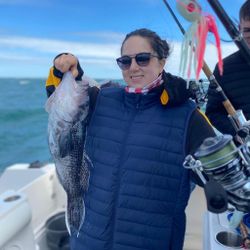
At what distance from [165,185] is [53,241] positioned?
2.17 m

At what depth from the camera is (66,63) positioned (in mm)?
1837

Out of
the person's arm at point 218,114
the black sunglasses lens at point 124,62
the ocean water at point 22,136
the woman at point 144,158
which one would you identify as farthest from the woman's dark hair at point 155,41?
the ocean water at point 22,136

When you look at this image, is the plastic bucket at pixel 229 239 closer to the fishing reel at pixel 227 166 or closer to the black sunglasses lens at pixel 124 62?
the fishing reel at pixel 227 166

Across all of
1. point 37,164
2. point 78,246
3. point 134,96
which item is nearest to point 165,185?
point 134,96

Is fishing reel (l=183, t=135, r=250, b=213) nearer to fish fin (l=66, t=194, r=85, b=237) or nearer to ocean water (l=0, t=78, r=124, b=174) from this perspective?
fish fin (l=66, t=194, r=85, b=237)

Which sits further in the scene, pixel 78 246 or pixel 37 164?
pixel 37 164

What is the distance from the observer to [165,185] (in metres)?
1.83

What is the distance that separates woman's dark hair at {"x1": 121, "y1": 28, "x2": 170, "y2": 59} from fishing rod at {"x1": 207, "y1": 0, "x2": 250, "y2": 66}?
15.1 inches

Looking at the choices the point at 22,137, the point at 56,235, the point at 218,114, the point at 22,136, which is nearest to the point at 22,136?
the point at 22,136

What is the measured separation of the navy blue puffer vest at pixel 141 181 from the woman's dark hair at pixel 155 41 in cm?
22

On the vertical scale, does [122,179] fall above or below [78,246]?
above

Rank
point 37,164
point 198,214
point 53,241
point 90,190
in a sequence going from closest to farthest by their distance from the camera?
point 90,190 → point 53,241 → point 198,214 → point 37,164

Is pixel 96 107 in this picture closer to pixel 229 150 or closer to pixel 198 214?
pixel 229 150

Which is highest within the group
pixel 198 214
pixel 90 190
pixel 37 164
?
pixel 90 190
